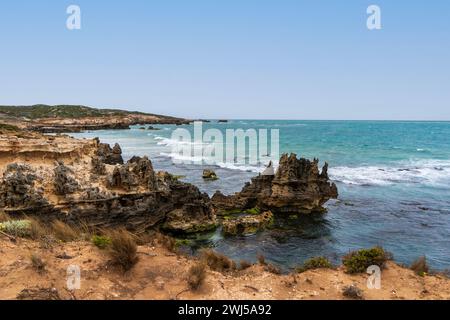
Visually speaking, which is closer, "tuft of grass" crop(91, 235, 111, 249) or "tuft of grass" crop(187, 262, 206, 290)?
"tuft of grass" crop(187, 262, 206, 290)

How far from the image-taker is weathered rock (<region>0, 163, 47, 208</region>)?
14922 mm

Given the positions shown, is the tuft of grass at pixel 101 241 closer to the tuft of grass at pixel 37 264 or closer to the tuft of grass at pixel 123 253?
the tuft of grass at pixel 123 253

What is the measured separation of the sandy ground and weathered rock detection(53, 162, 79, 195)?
18.9 ft

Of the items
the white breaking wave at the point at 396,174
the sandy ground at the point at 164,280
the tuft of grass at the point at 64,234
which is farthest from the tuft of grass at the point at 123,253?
the white breaking wave at the point at 396,174

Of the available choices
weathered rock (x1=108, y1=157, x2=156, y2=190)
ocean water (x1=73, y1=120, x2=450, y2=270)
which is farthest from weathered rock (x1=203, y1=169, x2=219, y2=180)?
weathered rock (x1=108, y1=157, x2=156, y2=190)

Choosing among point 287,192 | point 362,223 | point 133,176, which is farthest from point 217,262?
point 362,223

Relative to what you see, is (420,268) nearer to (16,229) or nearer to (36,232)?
(36,232)

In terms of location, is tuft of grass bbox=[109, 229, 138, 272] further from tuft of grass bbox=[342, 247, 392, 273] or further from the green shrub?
tuft of grass bbox=[342, 247, 392, 273]

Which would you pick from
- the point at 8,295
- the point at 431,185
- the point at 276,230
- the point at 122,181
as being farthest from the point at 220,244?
the point at 431,185

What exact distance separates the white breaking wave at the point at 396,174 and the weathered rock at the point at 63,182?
27.2 meters

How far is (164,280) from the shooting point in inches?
357

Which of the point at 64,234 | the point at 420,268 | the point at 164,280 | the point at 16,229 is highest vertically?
the point at 16,229

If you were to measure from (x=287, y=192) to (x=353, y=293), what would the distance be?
1585cm

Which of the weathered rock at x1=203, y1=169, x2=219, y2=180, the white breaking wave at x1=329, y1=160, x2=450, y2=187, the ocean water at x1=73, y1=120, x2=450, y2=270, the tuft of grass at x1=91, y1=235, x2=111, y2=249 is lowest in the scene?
the ocean water at x1=73, y1=120, x2=450, y2=270
